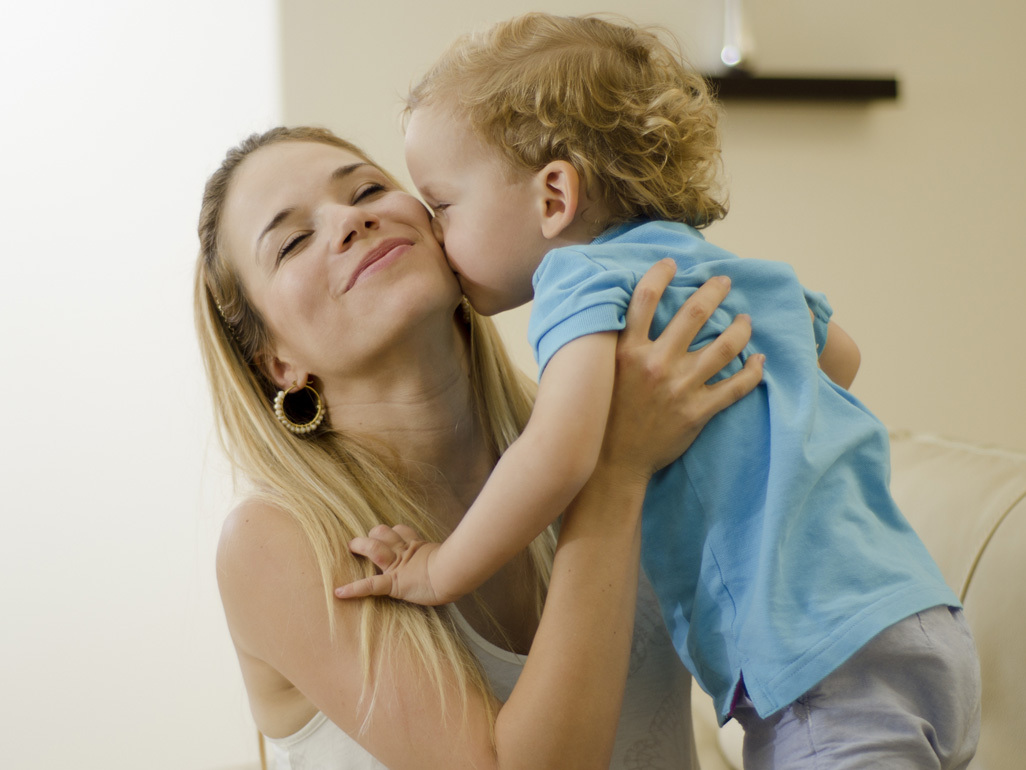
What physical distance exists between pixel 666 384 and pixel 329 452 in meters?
0.50

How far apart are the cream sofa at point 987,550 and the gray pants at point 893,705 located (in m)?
0.35

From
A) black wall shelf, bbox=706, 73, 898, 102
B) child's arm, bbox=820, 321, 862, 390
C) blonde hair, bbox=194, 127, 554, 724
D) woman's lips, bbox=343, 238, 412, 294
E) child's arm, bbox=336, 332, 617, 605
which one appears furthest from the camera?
black wall shelf, bbox=706, 73, 898, 102

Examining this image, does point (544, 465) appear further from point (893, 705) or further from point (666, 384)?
point (893, 705)

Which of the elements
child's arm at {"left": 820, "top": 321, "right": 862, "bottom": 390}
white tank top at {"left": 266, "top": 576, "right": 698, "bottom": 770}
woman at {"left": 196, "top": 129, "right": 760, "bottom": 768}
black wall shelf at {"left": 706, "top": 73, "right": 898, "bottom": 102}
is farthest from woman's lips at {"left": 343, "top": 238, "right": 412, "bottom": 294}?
black wall shelf at {"left": 706, "top": 73, "right": 898, "bottom": 102}

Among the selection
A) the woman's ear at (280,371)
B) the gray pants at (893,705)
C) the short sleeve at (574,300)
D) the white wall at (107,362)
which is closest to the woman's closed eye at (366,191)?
the woman's ear at (280,371)

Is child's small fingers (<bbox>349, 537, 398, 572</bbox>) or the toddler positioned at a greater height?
the toddler

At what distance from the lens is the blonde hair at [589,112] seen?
0.97m

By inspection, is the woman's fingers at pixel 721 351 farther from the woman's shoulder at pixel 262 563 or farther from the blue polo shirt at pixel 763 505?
the woman's shoulder at pixel 262 563

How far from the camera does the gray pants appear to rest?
80cm

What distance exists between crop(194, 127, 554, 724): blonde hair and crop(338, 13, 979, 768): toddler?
0.05m

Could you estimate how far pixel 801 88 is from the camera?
232 cm

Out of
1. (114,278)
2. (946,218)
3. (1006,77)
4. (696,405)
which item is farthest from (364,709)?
(1006,77)

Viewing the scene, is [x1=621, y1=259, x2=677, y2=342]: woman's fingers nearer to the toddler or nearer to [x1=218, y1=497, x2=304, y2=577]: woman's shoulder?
the toddler

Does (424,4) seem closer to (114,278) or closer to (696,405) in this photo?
(114,278)
